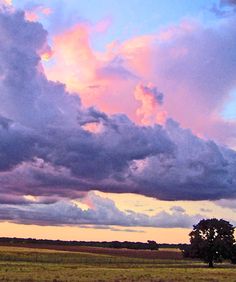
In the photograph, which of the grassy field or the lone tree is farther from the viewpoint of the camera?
the lone tree

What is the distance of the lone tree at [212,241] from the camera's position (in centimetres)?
12206

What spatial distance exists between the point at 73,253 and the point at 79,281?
342ft

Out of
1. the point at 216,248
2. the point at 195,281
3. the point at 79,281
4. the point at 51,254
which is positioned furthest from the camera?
the point at 51,254

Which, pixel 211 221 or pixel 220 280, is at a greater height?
pixel 211 221

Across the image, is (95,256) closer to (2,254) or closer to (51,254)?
(51,254)

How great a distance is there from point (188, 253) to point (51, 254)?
4518 cm

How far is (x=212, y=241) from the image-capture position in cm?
12338

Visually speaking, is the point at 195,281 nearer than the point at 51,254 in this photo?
Yes

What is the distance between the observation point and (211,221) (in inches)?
4919

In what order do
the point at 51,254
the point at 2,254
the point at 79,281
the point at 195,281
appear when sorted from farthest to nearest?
1. the point at 51,254
2. the point at 2,254
3. the point at 195,281
4. the point at 79,281

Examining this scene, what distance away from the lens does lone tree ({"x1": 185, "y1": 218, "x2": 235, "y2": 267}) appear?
400 ft

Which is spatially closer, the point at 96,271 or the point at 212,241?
the point at 96,271

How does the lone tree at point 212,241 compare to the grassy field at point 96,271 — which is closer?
the grassy field at point 96,271

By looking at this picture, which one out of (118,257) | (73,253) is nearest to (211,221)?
(118,257)
